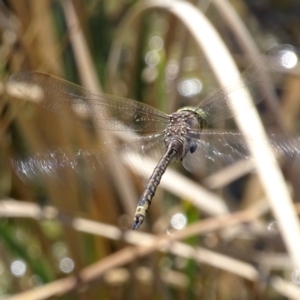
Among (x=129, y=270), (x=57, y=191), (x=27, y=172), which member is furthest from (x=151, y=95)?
(x=27, y=172)

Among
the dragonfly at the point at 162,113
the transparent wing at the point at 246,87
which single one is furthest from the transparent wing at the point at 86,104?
the transparent wing at the point at 246,87

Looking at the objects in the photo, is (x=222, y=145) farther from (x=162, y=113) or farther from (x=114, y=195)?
(x=114, y=195)

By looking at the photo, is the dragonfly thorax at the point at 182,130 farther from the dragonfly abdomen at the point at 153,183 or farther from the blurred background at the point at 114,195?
the blurred background at the point at 114,195

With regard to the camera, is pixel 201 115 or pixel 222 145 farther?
pixel 201 115

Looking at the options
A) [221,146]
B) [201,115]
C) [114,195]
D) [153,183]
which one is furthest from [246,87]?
[114,195]

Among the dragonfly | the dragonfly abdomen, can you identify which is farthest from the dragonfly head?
the dragonfly abdomen

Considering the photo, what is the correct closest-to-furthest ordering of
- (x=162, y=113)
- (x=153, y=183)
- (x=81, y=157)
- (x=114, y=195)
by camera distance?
(x=153, y=183)
(x=81, y=157)
(x=162, y=113)
(x=114, y=195)
